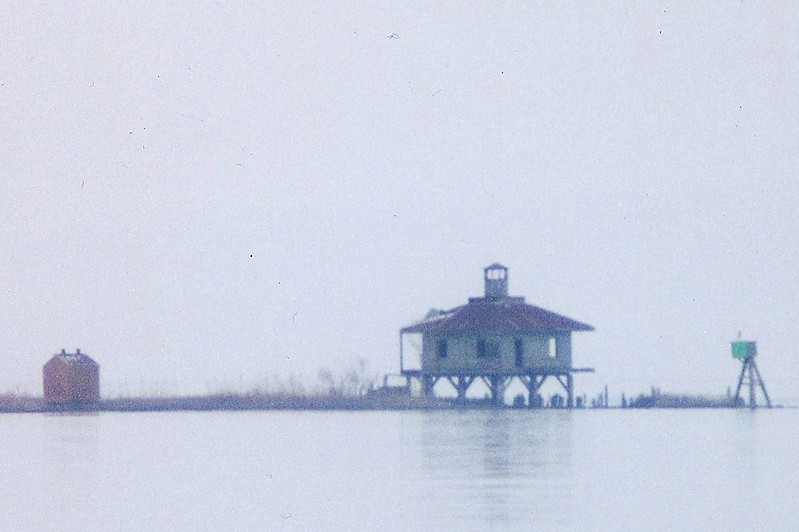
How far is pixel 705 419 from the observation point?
210ft

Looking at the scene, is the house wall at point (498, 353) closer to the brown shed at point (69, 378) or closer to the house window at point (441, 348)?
the house window at point (441, 348)

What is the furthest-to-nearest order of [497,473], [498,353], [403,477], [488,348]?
[488,348], [498,353], [497,473], [403,477]

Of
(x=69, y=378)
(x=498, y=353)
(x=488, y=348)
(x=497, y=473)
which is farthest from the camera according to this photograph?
(x=69, y=378)

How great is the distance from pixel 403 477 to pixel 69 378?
4333 cm

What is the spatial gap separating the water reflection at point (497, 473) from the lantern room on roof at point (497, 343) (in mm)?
13519

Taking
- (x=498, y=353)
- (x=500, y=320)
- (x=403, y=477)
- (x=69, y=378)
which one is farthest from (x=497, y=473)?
(x=69, y=378)

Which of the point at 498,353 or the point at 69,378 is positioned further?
the point at 69,378

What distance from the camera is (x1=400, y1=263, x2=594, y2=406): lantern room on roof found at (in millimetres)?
71250

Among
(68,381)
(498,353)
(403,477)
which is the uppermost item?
(498,353)

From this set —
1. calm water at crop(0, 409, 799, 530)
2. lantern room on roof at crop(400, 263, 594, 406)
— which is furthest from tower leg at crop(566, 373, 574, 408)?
calm water at crop(0, 409, 799, 530)

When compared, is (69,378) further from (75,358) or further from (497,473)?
(497,473)

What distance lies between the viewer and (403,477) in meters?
33.7

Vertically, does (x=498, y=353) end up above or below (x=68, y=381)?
above

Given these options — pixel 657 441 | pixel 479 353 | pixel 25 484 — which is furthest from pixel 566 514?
pixel 479 353
